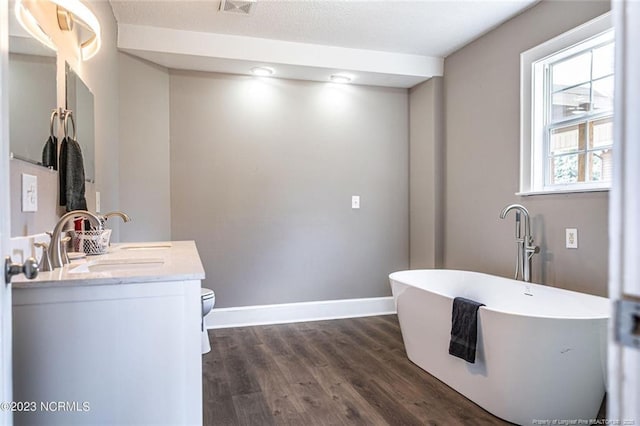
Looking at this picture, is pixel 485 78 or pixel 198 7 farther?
pixel 485 78

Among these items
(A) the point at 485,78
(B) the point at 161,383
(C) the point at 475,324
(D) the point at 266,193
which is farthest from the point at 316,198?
(B) the point at 161,383

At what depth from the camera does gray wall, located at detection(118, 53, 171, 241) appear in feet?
10.1

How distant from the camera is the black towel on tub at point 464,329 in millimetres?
2016

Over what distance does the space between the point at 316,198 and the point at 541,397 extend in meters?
2.43

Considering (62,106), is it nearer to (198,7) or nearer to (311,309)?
(198,7)

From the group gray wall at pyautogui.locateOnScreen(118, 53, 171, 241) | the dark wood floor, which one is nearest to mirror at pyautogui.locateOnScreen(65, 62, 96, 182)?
gray wall at pyautogui.locateOnScreen(118, 53, 171, 241)

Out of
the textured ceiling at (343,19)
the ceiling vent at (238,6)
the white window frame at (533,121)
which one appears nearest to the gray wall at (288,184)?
the textured ceiling at (343,19)

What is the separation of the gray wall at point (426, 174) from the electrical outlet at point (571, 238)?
4.14ft

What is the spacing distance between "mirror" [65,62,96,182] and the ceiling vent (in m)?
1.06

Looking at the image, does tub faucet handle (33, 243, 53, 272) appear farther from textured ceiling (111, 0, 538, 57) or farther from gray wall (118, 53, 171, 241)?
textured ceiling (111, 0, 538, 57)

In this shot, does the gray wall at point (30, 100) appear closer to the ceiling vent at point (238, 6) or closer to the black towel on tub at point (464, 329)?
the ceiling vent at point (238, 6)

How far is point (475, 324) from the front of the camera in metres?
2.00

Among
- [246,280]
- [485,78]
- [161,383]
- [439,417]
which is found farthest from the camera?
[246,280]

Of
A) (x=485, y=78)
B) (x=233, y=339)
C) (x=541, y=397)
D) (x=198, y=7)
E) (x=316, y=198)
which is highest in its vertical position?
(x=198, y=7)
